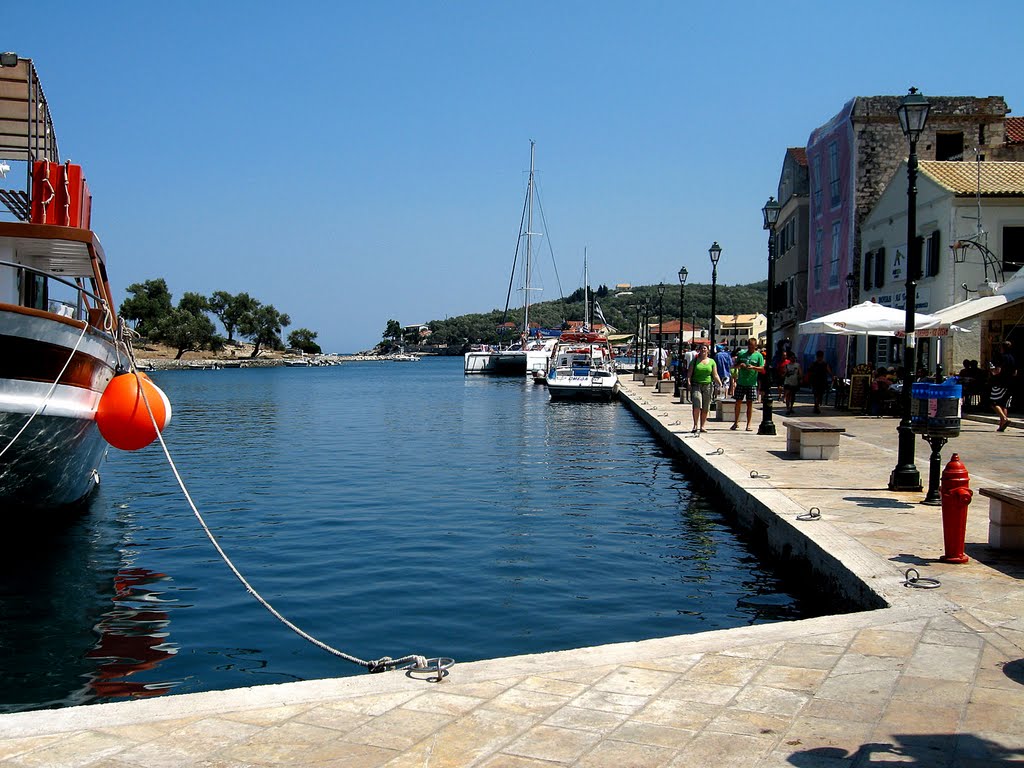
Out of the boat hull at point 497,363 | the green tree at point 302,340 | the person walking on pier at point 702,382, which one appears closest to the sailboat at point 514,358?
the boat hull at point 497,363

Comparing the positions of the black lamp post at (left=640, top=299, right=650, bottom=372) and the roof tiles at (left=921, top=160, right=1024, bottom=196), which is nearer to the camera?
the roof tiles at (left=921, top=160, right=1024, bottom=196)

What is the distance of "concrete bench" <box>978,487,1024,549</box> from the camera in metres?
7.81

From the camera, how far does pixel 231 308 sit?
150500 mm

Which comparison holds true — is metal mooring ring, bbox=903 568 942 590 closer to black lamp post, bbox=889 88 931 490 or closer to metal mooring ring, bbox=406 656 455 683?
metal mooring ring, bbox=406 656 455 683

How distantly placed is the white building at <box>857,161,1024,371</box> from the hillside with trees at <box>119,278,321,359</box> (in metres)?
111

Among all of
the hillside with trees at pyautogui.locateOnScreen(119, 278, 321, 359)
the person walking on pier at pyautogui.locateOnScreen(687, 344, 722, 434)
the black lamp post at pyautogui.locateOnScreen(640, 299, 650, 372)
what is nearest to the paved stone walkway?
the person walking on pier at pyautogui.locateOnScreen(687, 344, 722, 434)

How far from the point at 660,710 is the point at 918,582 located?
311 centimetres

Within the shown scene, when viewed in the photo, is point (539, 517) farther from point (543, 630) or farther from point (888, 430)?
point (888, 430)

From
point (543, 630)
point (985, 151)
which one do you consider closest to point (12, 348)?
point (543, 630)

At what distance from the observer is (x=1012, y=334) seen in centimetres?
2303

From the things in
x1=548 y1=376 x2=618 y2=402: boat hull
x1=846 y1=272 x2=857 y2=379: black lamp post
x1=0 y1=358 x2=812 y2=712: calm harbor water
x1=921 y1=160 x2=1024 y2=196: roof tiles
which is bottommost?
x1=0 y1=358 x2=812 y2=712: calm harbor water

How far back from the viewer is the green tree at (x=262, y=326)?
15225 cm

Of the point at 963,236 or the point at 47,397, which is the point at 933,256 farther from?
the point at 47,397

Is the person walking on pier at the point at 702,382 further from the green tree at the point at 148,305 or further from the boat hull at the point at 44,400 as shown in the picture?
the green tree at the point at 148,305
